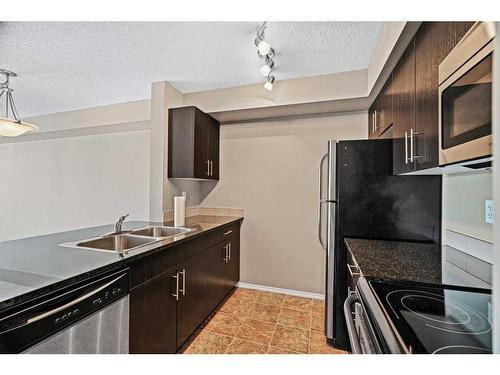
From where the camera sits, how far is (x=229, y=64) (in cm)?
232

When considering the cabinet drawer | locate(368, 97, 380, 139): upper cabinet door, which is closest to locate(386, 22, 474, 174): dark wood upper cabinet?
locate(368, 97, 380, 139): upper cabinet door

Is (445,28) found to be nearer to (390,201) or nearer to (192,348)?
(390,201)

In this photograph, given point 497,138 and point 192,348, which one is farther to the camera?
point 192,348

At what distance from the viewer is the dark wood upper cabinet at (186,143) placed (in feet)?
8.61

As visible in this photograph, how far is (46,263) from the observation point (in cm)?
118

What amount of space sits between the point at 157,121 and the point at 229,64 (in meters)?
1.00

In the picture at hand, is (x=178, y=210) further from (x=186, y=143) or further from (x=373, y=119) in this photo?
(x=373, y=119)

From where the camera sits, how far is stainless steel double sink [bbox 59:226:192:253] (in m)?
1.67

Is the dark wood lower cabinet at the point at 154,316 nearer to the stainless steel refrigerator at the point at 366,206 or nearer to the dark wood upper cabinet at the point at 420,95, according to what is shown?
the stainless steel refrigerator at the point at 366,206

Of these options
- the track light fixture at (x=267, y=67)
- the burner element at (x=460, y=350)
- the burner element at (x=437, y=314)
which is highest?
the track light fixture at (x=267, y=67)

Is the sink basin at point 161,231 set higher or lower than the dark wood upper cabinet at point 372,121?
lower

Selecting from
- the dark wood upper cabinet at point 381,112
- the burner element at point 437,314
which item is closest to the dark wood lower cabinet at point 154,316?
the burner element at point 437,314

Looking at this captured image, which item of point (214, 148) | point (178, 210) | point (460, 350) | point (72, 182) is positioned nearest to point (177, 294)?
point (178, 210)

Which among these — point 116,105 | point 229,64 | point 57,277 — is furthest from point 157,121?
point 57,277
